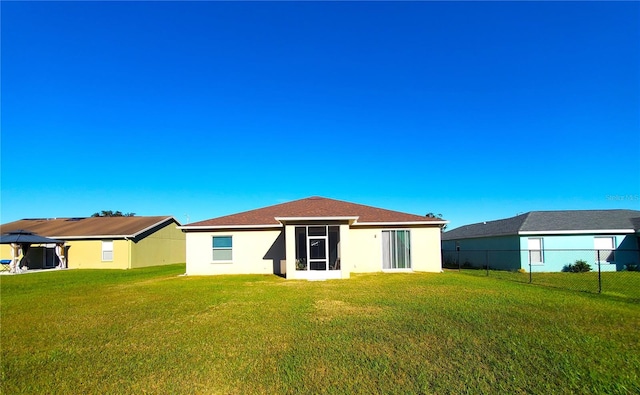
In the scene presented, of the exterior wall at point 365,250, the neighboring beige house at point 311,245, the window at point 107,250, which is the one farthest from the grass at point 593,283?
the window at point 107,250

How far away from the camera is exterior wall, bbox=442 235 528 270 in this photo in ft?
66.5

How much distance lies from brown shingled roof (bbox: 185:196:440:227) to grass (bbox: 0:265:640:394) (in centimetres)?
772

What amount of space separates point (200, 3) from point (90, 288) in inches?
467

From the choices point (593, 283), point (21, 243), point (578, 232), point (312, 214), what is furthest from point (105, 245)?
point (578, 232)

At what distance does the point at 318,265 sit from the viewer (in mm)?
16094

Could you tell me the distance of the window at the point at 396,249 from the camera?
17312 millimetres

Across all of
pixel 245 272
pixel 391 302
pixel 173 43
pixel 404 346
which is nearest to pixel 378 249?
pixel 245 272

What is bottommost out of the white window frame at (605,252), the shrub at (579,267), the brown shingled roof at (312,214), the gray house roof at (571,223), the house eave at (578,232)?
the shrub at (579,267)

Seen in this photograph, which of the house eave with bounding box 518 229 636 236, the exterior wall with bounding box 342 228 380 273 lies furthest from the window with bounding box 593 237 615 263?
the exterior wall with bounding box 342 228 380 273

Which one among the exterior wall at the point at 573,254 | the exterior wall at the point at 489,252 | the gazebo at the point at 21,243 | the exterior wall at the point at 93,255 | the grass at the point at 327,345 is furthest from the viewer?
the exterior wall at the point at 93,255

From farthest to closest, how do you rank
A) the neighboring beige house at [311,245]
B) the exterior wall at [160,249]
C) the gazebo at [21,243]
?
the exterior wall at [160,249] → the gazebo at [21,243] → the neighboring beige house at [311,245]

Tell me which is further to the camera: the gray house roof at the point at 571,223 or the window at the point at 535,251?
the gray house roof at the point at 571,223

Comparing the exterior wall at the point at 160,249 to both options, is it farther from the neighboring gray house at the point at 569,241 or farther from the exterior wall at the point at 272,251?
the neighboring gray house at the point at 569,241

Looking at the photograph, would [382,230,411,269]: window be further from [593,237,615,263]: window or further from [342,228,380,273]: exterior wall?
[593,237,615,263]: window
